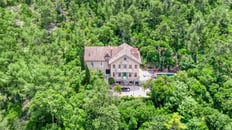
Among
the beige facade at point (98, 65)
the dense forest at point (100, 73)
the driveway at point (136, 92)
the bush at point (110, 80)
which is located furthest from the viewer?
the beige facade at point (98, 65)

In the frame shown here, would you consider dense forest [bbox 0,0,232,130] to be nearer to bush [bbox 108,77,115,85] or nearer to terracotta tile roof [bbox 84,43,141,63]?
terracotta tile roof [bbox 84,43,141,63]

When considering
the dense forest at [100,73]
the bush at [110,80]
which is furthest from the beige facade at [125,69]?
the dense forest at [100,73]

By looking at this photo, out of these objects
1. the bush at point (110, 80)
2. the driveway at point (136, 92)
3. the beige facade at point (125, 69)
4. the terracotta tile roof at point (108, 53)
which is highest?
the terracotta tile roof at point (108, 53)

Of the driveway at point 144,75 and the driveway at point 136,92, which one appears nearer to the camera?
the driveway at point 136,92

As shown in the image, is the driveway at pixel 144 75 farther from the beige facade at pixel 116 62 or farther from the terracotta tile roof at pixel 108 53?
the terracotta tile roof at pixel 108 53

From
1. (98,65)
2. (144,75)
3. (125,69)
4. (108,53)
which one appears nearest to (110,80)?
(125,69)

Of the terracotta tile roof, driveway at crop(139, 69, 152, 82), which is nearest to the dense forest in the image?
the terracotta tile roof

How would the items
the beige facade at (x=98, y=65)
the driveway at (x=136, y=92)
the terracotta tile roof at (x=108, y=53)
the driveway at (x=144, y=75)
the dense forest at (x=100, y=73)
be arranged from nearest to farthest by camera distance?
the dense forest at (x=100, y=73) < the driveway at (x=136, y=92) < the terracotta tile roof at (x=108, y=53) < the beige facade at (x=98, y=65) < the driveway at (x=144, y=75)

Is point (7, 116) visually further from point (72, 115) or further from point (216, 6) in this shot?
point (216, 6)
